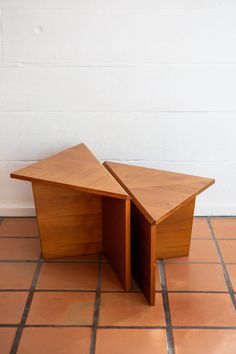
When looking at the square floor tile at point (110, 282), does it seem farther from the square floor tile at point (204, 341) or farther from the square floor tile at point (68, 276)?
the square floor tile at point (204, 341)

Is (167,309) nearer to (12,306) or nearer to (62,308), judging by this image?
(62,308)

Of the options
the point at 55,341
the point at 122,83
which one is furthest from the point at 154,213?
the point at 122,83

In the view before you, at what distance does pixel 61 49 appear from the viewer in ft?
9.87

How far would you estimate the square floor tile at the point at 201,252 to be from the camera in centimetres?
279

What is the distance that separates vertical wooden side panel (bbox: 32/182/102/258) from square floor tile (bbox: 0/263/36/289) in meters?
0.14

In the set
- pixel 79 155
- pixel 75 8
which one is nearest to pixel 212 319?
pixel 79 155

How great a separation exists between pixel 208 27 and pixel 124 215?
1249mm

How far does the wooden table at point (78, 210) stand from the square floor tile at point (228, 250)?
0.61 meters

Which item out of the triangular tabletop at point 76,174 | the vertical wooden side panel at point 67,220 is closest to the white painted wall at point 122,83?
the triangular tabletop at point 76,174

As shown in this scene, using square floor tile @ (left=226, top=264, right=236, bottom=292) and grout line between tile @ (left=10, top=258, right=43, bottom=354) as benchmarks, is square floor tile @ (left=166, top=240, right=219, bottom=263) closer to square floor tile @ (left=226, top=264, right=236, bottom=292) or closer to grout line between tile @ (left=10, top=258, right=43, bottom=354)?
square floor tile @ (left=226, top=264, right=236, bottom=292)

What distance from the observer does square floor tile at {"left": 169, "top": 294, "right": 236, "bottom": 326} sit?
2.28 m

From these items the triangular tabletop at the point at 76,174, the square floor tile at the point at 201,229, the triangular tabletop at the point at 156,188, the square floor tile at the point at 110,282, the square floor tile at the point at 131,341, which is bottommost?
the square floor tile at the point at 131,341

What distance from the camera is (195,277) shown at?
2627mm

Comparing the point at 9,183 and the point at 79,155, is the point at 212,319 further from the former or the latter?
the point at 9,183
